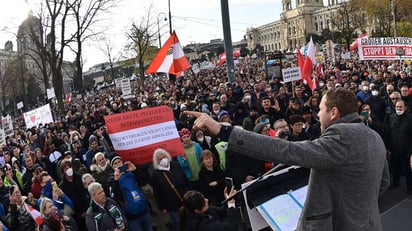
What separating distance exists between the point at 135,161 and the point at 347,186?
4739 millimetres

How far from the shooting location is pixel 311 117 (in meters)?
9.23

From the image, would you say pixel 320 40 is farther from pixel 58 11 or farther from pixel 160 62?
pixel 160 62

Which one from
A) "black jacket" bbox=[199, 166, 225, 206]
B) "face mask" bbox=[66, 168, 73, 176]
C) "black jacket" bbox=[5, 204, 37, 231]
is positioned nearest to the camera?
"black jacket" bbox=[5, 204, 37, 231]

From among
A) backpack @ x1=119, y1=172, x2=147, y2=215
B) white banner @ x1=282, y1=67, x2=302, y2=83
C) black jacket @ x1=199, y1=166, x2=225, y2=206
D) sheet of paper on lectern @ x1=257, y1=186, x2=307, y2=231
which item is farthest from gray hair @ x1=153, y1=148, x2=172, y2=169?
white banner @ x1=282, y1=67, x2=302, y2=83

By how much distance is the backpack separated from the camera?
6.29 m

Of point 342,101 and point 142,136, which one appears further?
point 142,136

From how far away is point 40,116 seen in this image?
15.4 meters

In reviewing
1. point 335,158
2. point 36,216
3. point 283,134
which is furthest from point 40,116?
point 335,158

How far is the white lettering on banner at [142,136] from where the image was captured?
6609mm

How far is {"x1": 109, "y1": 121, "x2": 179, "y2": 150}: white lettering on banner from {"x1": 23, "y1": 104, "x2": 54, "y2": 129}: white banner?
367 inches

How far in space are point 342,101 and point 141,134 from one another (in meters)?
4.66

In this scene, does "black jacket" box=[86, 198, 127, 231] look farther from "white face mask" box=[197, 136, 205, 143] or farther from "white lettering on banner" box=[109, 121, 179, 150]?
"white face mask" box=[197, 136, 205, 143]

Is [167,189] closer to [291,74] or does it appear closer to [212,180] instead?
[212,180]

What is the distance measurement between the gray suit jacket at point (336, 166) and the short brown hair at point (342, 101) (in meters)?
0.03
